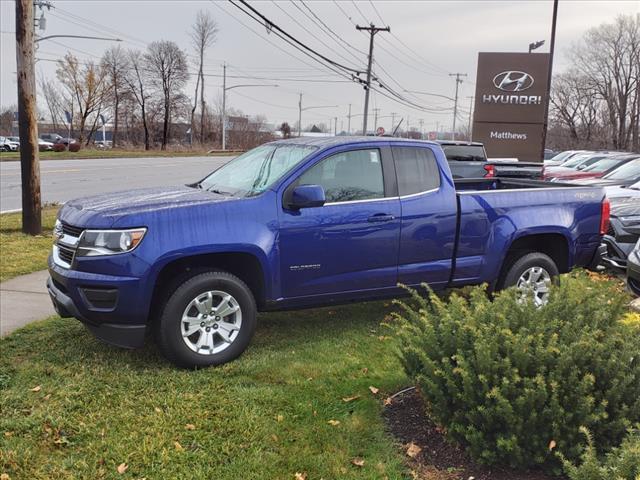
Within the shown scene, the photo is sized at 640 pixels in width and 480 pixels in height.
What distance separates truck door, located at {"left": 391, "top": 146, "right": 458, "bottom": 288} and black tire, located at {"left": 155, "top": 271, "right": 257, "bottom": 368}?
1.48 metres

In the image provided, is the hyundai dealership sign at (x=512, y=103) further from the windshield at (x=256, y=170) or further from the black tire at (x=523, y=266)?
the windshield at (x=256, y=170)

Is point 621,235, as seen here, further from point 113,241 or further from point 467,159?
point 113,241

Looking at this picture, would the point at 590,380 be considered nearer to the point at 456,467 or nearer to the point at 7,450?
the point at 456,467

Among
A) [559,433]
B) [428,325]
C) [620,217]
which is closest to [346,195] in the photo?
[428,325]

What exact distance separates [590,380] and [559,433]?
0.32 meters

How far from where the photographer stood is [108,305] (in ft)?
13.8

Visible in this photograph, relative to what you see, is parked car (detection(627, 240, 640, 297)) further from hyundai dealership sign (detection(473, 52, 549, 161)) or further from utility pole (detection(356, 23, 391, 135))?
utility pole (detection(356, 23, 391, 135))

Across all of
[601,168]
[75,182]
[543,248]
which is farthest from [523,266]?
[75,182]

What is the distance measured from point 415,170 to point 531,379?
2.72m

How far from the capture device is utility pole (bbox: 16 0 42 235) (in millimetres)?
9477

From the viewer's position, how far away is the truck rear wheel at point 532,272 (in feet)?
19.0

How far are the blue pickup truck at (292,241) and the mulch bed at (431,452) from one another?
1.07m

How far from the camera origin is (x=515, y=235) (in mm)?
5676

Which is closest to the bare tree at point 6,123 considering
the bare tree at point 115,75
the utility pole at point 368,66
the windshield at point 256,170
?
the bare tree at point 115,75
